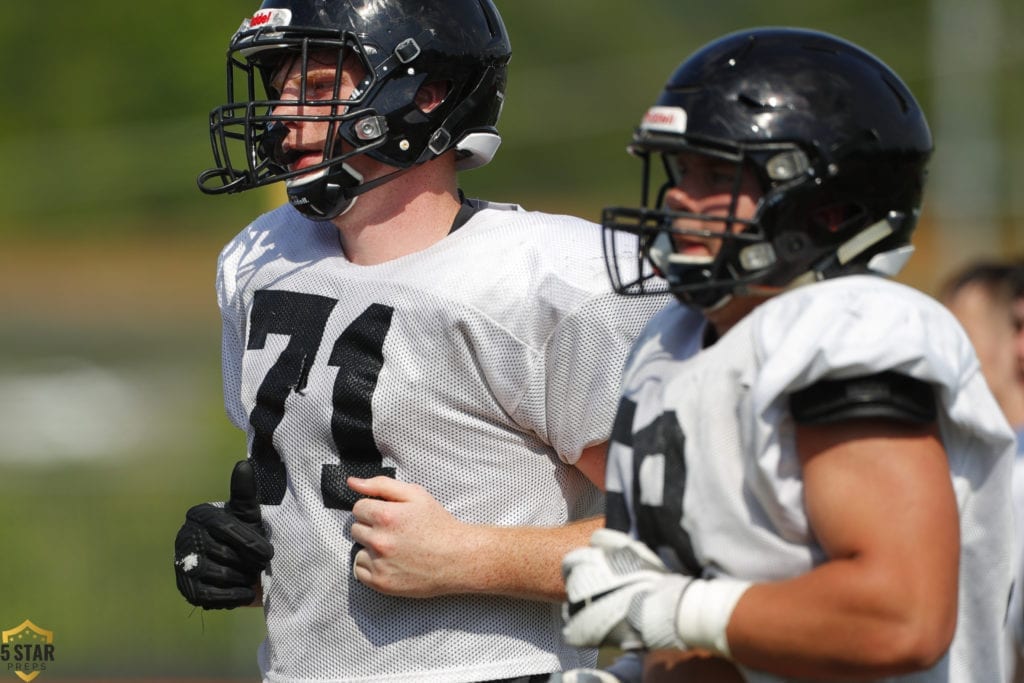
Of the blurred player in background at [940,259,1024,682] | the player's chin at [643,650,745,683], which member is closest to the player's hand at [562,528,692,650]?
the player's chin at [643,650,745,683]

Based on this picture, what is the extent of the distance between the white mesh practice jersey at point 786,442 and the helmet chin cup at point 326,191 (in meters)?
0.92

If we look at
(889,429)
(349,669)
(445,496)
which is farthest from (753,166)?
(349,669)

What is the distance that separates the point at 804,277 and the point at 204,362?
13354mm

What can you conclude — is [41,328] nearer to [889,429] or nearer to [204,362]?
[204,362]

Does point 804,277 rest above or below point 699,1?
above

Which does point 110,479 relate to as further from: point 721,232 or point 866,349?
point 866,349

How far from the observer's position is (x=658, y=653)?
2.12 m

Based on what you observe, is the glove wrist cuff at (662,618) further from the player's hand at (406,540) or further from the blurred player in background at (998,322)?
the blurred player in background at (998,322)

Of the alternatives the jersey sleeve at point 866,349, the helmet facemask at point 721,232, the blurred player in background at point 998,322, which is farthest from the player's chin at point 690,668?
the blurred player in background at point 998,322

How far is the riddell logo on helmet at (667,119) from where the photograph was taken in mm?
2053

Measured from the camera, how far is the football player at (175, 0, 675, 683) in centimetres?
265

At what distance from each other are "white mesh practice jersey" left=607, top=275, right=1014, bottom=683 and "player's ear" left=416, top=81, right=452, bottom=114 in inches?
38.9

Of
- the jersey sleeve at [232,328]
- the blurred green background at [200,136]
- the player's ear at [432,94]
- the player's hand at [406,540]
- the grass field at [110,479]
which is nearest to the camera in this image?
the player's hand at [406,540]

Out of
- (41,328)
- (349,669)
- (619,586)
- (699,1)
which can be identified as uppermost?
(619,586)
